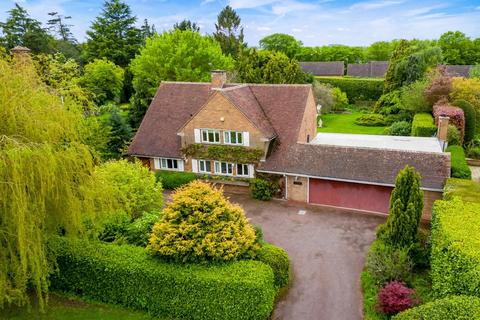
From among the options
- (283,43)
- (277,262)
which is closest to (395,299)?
(277,262)

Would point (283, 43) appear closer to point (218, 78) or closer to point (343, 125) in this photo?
point (343, 125)

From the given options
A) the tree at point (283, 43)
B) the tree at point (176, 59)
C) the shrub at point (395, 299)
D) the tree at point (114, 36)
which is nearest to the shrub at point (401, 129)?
the tree at point (176, 59)

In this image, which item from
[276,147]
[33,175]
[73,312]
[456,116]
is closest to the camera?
[33,175]

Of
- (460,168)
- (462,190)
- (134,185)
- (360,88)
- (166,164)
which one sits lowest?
(166,164)

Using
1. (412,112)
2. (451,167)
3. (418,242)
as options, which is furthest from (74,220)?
(412,112)

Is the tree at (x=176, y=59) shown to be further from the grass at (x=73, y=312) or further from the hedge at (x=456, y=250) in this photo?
the hedge at (x=456, y=250)

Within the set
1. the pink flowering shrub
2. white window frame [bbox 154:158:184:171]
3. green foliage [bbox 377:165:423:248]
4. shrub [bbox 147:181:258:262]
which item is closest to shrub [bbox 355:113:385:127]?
the pink flowering shrub
